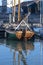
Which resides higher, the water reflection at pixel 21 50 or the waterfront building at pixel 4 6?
the water reflection at pixel 21 50

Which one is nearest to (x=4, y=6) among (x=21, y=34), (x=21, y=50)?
(x=21, y=34)

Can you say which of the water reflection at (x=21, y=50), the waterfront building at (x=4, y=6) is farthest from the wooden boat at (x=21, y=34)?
the waterfront building at (x=4, y=6)

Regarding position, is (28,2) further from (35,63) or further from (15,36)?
(35,63)

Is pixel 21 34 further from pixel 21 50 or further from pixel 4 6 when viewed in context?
pixel 4 6

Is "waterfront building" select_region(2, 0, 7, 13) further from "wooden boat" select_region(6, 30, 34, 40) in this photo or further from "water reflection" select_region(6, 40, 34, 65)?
"water reflection" select_region(6, 40, 34, 65)

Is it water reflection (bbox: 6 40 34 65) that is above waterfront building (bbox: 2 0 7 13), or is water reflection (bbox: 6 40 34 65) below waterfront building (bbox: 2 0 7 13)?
above

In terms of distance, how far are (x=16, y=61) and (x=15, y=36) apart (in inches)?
512

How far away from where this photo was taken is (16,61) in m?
13.1

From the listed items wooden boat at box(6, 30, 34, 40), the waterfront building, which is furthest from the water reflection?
the waterfront building

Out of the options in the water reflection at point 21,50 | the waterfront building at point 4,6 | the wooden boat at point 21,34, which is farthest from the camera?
the waterfront building at point 4,6

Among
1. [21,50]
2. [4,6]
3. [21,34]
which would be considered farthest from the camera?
[4,6]

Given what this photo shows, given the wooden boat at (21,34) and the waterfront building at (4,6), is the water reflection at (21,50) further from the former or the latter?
the waterfront building at (4,6)

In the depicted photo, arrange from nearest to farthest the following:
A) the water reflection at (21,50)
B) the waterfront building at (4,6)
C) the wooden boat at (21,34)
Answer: the water reflection at (21,50) → the wooden boat at (21,34) → the waterfront building at (4,6)

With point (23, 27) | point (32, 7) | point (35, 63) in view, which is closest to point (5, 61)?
point (35, 63)
